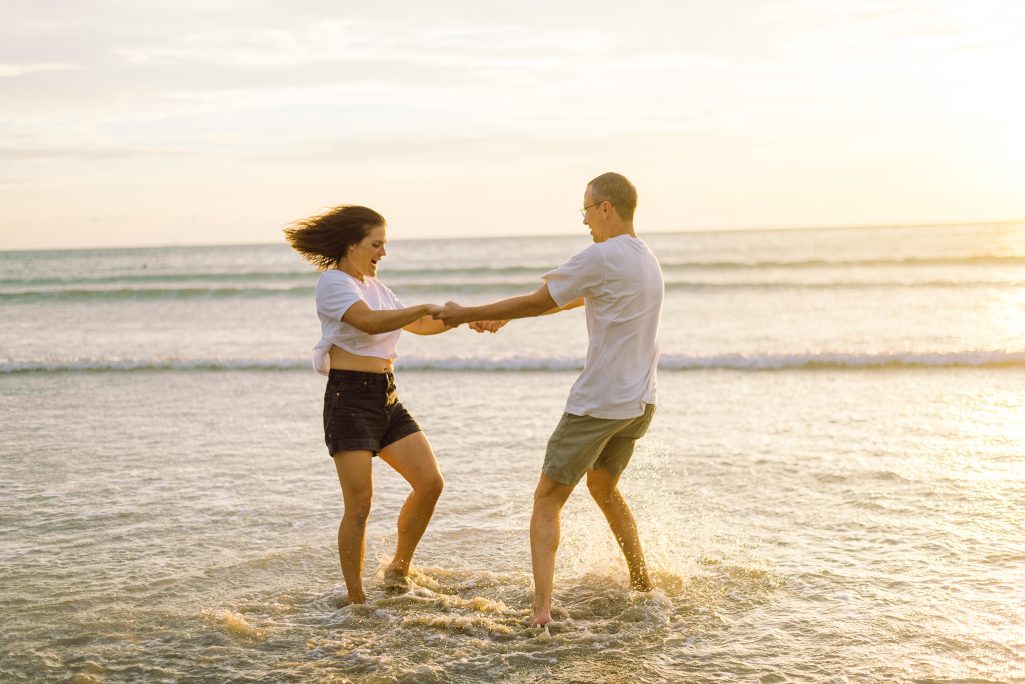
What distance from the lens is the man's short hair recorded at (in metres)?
4.45

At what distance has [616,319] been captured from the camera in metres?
4.39

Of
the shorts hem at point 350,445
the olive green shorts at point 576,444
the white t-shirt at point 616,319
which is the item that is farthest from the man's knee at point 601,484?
A: the shorts hem at point 350,445

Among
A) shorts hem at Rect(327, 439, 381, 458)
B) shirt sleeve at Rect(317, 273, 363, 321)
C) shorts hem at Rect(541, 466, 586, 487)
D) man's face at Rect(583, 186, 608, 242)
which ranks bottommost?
shorts hem at Rect(541, 466, 586, 487)

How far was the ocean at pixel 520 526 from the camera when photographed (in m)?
4.21

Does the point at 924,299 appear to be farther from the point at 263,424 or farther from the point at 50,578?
the point at 50,578

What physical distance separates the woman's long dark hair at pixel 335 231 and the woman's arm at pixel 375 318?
0.43 meters

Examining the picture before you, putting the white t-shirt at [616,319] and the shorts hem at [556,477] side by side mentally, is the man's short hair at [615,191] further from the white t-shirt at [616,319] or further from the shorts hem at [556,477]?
the shorts hem at [556,477]

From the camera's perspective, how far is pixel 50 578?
5285 millimetres

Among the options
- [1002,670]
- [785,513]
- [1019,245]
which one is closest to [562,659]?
[1002,670]

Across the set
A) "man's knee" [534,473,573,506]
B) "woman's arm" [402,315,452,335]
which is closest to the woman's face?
"woman's arm" [402,315,452,335]

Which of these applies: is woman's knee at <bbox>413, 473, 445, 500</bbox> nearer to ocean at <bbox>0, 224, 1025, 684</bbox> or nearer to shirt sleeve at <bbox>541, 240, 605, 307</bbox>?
ocean at <bbox>0, 224, 1025, 684</bbox>

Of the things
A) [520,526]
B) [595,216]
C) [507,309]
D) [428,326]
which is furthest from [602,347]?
[520,526]

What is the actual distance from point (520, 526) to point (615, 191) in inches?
107

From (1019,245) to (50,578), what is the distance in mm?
50075
